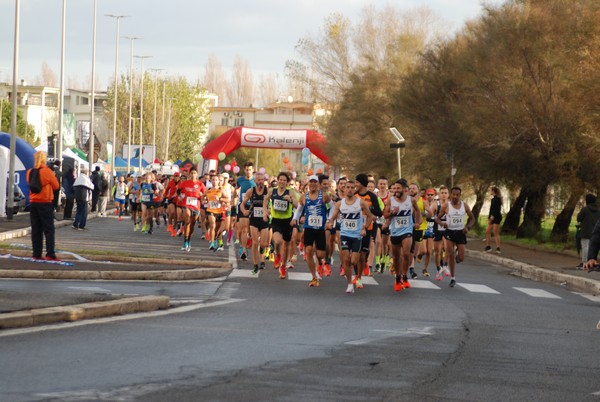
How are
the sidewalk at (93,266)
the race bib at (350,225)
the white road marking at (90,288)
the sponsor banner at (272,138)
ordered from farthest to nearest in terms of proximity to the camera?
1. the sponsor banner at (272,138)
2. the race bib at (350,225)
3. the white road marking at (90,288)
4. the sidewalk at (93,266)

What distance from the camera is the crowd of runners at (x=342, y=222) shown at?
64.6ft

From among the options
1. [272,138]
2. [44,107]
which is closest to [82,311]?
[272,138]

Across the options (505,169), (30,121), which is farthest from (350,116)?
(30,121)

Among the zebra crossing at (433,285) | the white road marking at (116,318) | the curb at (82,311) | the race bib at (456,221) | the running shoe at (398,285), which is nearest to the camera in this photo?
the white road marking at (116,318)

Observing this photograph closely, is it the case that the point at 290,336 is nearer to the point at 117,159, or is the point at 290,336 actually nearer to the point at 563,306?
the point at 563,306

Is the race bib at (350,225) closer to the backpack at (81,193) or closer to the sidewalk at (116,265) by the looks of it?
the sidewalk at (116,265)

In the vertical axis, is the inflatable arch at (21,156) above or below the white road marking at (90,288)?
above

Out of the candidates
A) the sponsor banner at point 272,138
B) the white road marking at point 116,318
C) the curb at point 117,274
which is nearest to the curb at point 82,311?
the white road marking at point 116,318

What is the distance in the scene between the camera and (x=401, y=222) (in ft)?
67.1

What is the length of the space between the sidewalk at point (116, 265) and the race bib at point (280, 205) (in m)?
1.39

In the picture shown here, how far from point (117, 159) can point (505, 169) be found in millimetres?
58998

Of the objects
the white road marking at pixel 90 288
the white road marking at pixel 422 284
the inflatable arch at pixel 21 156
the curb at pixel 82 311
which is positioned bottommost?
the white road marking at pixel 422 284

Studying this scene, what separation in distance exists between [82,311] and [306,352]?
9.95ft

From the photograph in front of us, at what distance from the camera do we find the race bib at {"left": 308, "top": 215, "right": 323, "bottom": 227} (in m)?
20.4
